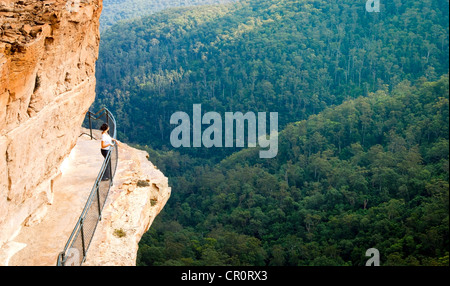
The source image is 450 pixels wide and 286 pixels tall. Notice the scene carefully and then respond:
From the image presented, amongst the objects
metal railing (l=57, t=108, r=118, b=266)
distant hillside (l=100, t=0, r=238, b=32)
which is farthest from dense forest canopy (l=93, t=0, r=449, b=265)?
distant hillside (l=100, t=0, r=238, b=32)

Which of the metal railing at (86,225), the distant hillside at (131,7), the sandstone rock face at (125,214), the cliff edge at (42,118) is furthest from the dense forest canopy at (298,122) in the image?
the distant hillside at (131,7)

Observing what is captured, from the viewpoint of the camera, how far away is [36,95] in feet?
27.6

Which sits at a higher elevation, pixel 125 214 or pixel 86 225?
pixel 86 225

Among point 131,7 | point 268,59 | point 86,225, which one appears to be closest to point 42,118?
point 86,225

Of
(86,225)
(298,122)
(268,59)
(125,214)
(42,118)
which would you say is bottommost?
(298,122)

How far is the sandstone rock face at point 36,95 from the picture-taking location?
7273 mm

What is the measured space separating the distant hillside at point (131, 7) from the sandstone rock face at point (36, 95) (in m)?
134

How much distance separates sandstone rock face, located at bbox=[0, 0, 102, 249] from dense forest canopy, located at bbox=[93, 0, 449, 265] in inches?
383

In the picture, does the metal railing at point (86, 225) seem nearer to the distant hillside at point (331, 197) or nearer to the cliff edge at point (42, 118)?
the cliff edge at point (42, 118)

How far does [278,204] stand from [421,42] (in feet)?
136

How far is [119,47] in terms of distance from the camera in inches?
3770

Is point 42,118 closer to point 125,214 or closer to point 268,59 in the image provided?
point 125,214

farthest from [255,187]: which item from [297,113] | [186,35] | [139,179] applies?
[186,35]

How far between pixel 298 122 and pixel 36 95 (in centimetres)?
5454
